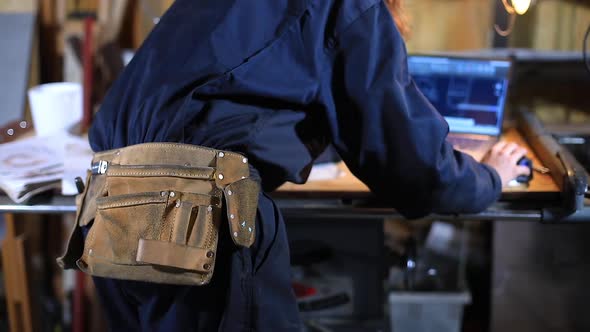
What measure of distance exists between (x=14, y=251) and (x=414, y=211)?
115 centimetres

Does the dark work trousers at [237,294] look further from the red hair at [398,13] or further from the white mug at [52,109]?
the white mug at [52,109]

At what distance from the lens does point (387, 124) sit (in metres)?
1.12

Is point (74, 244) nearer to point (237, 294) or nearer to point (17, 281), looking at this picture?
point (237, 294)

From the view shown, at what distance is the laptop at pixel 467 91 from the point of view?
5.70ft

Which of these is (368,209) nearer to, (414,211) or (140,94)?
(414,211)

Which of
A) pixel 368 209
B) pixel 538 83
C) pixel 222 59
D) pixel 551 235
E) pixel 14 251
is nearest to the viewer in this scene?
pixel 222 59

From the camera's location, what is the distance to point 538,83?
7.84 feet

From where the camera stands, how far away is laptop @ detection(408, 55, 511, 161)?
174cm

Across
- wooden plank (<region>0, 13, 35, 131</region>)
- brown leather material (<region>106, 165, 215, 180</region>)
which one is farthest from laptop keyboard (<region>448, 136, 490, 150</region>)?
wooden plank (<region>0, 13, 35, 131</region>)

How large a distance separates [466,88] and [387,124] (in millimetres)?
703

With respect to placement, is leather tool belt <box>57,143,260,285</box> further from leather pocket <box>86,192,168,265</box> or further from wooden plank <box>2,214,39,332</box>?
wooden plank <box>2,214,39,332</box>

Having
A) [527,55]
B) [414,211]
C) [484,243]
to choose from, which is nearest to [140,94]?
[414,211]

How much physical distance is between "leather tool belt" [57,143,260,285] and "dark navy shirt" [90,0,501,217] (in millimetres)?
38

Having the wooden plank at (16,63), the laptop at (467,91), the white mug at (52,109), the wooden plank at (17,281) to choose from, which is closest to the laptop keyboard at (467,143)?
the laptop at (467,91)
